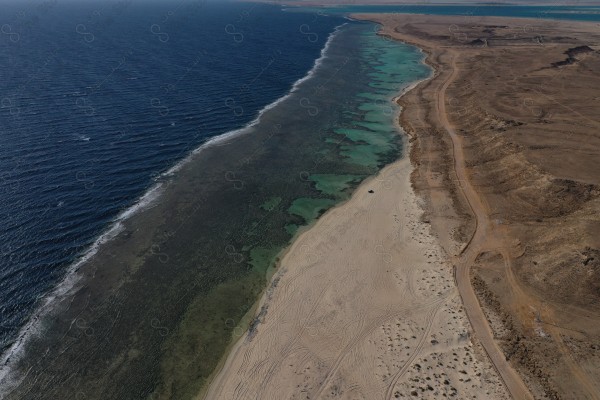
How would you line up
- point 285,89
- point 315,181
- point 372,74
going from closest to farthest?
1. point 315,181
2. point 285,89
3. point 372,74

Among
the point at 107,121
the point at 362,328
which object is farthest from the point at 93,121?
the point at 362,328

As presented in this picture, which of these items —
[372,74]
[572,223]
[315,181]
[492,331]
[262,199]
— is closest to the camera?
[492,331]

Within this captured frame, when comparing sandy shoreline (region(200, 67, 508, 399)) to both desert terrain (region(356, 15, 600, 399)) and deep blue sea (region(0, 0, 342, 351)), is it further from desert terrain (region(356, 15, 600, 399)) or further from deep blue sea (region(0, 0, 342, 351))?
deep blue sea (region(0, 0, 342, 351))

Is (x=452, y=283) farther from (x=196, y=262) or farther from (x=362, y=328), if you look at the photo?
(x=196, y=262)

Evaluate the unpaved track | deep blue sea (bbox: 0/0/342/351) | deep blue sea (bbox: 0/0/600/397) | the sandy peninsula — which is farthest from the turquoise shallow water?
the unpaved track

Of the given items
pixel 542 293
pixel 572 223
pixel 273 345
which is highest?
pixel 572 223

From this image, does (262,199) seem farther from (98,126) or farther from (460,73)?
(460,73)

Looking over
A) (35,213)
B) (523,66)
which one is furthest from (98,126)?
(523,66)
